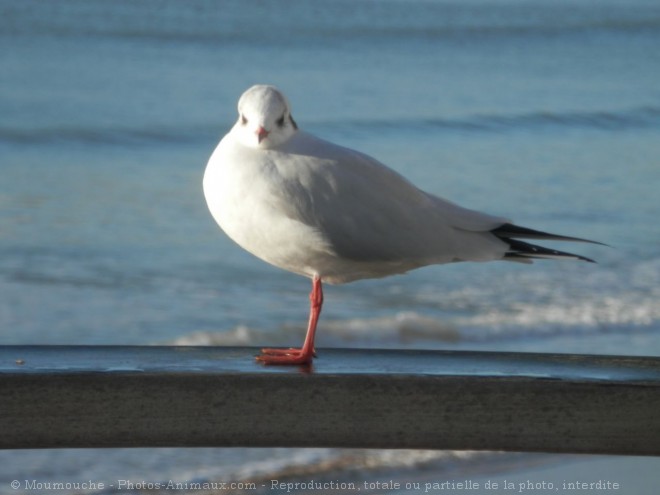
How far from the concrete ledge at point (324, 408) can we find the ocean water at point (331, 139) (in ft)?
5.71

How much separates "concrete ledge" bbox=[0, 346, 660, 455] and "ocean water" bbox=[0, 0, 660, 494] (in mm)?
1741

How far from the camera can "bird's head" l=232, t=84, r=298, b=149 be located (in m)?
1.84

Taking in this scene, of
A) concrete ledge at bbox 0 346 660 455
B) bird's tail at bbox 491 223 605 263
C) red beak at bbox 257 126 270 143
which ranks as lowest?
concrete ledge at bbox 0 346 660 455

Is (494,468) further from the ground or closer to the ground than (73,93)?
closer to the ground

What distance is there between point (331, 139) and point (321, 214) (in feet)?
24.4

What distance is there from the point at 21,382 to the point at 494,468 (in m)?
2.07

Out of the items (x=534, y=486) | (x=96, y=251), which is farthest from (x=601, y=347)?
(x=96, y=251)

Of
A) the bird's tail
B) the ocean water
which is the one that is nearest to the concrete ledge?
the bird's tail

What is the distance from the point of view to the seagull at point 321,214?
72.6 inches

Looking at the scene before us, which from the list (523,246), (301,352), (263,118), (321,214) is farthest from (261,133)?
(523,246)

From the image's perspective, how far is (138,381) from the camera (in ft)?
4.97

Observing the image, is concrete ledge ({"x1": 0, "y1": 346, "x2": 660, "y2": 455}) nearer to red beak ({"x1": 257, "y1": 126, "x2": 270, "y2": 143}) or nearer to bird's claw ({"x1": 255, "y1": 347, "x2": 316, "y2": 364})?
bird's claw ({"x1": 255, "y1": 347, "x2": 316, "y2": 364})

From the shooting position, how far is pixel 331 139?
932 centimetres

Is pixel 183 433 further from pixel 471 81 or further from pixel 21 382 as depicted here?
pixel 471 81
